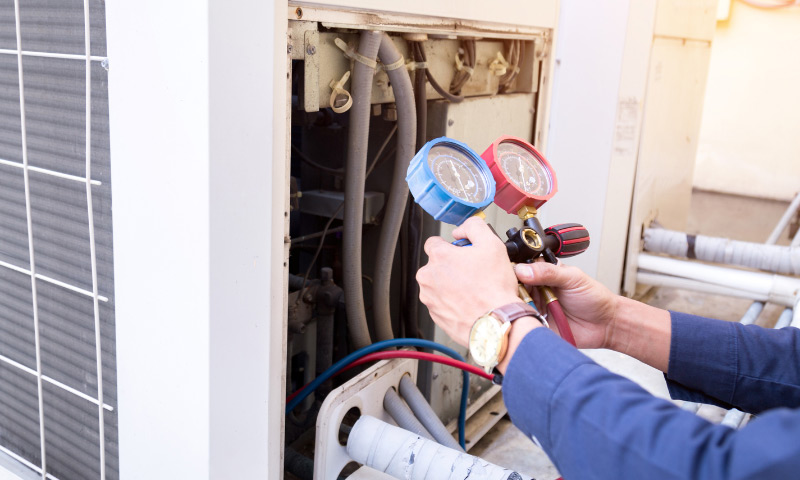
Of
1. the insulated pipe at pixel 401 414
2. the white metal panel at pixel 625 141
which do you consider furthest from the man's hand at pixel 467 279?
the white metal panel at pixel 625 141

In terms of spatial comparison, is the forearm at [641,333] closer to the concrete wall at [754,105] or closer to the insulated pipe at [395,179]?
the insulated pipe at [395,179]

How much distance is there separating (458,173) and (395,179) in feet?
1.56

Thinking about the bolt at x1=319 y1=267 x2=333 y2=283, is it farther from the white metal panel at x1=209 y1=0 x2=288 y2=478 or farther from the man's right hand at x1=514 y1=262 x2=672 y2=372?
the man's right hand at x1=514 y1=262 x2=672 y2=372

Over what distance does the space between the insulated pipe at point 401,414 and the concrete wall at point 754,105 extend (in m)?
3.72

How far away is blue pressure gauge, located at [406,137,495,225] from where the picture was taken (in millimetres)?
815

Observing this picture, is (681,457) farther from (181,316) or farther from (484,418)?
(484,418)

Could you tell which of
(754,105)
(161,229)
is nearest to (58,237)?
(161,229)

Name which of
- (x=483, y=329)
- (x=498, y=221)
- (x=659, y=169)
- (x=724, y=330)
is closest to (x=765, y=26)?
(x=659, y=169)

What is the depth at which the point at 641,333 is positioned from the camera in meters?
0.98

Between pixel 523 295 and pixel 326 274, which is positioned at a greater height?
pixel 523 295

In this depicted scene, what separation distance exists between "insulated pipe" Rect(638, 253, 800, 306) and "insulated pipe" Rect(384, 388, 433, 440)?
1.50 m

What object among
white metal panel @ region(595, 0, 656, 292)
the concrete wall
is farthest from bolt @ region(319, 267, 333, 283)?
the concrete wall

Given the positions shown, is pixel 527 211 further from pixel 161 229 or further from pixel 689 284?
pixel 689 284

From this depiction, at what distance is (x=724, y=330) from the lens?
0.94 metres
